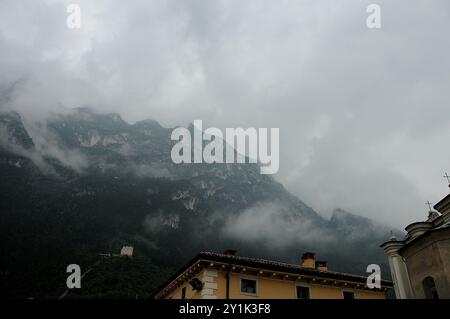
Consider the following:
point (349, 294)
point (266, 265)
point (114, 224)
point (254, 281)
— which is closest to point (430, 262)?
point (349, 294)

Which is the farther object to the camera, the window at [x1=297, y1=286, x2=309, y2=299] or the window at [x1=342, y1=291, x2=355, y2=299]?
the window at [x1=342, y1=291, x2=355, y2=299]

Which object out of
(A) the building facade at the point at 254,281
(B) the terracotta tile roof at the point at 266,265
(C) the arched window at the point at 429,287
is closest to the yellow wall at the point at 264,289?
(A) the building facade at the point at 254,281

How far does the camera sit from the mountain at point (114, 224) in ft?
342

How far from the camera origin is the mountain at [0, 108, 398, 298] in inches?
4102

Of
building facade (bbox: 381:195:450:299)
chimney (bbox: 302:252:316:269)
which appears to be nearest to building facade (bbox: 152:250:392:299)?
chimney (bbox: 302:252:316:269)

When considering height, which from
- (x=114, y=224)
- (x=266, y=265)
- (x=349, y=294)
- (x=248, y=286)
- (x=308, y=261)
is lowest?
(x=248, y=286)

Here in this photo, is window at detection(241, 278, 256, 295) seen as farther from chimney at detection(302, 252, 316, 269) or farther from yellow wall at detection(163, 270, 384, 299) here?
chimney at detection(302, 252, 316, 269)

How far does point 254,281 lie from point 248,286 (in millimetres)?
533

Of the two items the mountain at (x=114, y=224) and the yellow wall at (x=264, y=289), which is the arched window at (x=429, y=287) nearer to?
the yellow wall at (x=264, y=289)

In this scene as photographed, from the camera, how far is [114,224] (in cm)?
13525

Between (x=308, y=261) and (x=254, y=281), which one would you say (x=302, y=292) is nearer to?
(x=254, y=281)

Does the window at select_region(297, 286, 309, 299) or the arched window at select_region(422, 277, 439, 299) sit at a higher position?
the window at select_region(297, 286, 309, 299)
